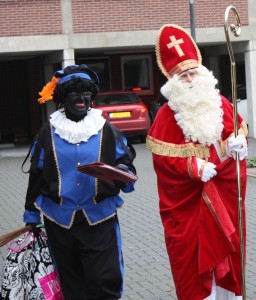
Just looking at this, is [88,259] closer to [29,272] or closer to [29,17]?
[29,272]

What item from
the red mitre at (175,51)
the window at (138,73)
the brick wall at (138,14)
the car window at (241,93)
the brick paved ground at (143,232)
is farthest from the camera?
the window at (138,73)

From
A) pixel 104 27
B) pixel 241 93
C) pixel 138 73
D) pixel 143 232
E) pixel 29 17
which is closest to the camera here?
pixel 143 232

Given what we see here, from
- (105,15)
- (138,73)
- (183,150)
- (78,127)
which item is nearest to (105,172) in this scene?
(78,127)

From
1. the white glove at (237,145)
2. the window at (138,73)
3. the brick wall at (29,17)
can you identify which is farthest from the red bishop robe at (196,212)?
the window at (138,73)

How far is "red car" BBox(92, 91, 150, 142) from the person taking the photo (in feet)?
64.2

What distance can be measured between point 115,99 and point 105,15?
2.24m

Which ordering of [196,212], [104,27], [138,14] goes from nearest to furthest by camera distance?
[196,212], [104,27], [138,14]

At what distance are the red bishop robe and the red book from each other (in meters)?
0.40

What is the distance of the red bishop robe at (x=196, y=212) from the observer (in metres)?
4.75

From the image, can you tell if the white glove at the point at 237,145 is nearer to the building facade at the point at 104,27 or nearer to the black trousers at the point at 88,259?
the black trousers at the point at 88,259

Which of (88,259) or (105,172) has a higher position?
(105,172)

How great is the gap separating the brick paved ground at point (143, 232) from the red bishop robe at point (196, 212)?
3.76ft

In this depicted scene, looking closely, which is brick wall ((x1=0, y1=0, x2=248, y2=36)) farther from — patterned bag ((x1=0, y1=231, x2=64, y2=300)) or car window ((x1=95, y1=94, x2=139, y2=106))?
patterned bag ((x1=0, y1=231, x2=64, y2=300))

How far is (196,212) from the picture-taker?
4.85m
